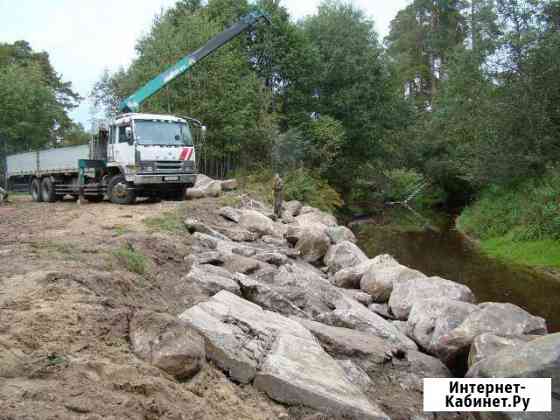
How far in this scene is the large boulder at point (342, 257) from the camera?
10.7 meters

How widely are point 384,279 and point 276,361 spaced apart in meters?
5.19

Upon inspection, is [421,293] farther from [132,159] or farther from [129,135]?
[129,135]

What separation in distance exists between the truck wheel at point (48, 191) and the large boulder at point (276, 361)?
13628 millimetres

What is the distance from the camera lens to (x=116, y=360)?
342 centimetres

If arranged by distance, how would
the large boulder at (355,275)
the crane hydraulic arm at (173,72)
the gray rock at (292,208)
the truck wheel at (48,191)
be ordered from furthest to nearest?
the gray rock at (292,208) < the truck wheel at (48,191) < the crane hydraulic arm at (173,72) < the large boulder at (355,275)

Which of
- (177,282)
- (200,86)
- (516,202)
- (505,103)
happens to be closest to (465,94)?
(505,103)

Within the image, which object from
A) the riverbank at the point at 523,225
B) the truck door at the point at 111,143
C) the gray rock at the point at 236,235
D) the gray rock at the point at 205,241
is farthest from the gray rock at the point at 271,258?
the riverbank at the point at 523,225

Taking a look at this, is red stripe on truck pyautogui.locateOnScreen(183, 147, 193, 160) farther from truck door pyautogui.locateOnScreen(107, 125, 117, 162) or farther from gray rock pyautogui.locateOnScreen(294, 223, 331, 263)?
gray rock pyautogui.locateOnScreen(294, 223, 331, 263)

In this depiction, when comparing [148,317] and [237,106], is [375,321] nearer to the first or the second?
[148,317]

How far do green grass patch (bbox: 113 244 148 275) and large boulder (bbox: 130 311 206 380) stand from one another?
5.91 ft

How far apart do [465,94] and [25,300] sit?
2108 cm

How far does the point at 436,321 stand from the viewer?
6570 mm

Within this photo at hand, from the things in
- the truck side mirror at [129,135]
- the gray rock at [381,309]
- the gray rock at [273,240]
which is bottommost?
the gray rock at [381,309]

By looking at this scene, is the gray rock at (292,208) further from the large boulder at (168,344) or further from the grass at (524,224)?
the large boulder at (168,344)
